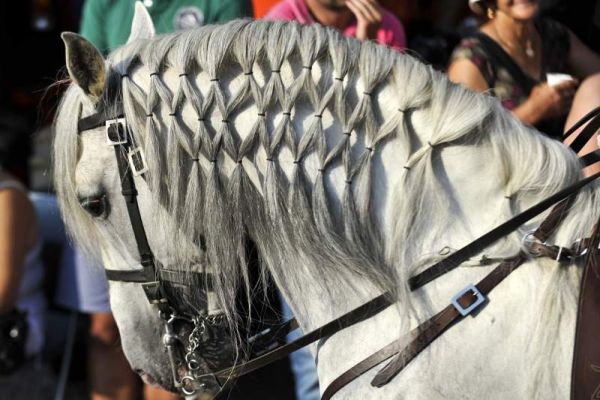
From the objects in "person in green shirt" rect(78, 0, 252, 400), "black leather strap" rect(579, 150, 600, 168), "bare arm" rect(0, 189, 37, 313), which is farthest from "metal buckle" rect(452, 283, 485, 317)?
"bare arm" rect(0, 189, 37, 313)

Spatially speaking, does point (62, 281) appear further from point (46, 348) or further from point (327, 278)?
point (327, 278)

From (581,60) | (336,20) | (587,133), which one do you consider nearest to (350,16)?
(336,20)

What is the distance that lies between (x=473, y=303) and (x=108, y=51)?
2076 mm

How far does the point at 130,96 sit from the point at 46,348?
2.96 meters

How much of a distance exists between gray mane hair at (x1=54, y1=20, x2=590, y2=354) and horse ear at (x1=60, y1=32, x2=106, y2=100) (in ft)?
0.20

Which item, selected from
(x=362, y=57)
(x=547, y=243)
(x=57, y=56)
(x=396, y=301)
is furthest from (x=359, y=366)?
(x=57, y=56)

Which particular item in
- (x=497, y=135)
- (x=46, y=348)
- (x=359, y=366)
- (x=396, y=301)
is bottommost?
(x=46, y=348)

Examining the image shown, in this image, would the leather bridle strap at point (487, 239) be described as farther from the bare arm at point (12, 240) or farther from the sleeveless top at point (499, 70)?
the bare arm at point (12, 240)

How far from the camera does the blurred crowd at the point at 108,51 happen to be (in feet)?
10.3

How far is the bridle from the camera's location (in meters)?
1.76

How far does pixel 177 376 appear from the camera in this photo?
2314mm

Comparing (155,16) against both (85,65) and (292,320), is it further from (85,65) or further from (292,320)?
(292,320)

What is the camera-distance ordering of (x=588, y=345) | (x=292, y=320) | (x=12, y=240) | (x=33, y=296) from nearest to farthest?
1. (x=588, y=345)
2. (x=292, y=320)
3. (x=12, y=240)
4. (x=33, y=296)

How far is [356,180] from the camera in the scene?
5.98 ft
